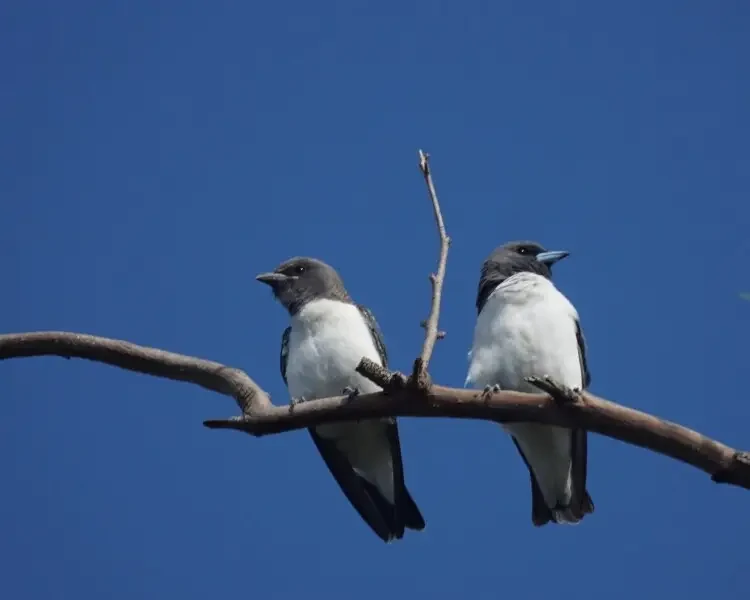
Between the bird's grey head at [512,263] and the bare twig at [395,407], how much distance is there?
2.93m

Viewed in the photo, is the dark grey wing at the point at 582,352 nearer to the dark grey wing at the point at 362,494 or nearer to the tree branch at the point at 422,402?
the dark grey wing at the point at 362,494

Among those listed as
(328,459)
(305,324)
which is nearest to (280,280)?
(305,324)

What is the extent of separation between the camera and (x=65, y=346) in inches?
250

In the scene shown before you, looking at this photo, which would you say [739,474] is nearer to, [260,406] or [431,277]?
[431,277]

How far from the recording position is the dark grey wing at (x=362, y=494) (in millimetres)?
7875

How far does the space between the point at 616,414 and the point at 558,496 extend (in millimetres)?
2874

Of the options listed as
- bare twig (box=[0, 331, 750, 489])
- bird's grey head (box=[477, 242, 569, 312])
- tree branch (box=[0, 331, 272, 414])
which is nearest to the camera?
bare twig (box=[0, 331, 750, 489])

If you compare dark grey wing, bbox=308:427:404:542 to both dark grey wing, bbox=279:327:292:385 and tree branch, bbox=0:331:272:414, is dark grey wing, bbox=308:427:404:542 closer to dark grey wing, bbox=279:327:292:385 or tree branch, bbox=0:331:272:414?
dark grey wing, bbox=279:327:292:385

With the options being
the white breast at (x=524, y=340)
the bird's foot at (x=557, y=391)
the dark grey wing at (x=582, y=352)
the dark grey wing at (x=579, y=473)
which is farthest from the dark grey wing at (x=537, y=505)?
the bird's foot at (x=557, y=391)

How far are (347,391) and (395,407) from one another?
7.69 ft

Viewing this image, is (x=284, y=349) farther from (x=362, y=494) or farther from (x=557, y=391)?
(x=557, y=391)

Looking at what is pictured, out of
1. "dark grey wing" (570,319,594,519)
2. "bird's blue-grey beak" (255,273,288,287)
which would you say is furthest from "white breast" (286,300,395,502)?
"dark grey wing" (570,319,594,519)

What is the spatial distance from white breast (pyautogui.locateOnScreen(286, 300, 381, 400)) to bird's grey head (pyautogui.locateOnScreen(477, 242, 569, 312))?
105 cm

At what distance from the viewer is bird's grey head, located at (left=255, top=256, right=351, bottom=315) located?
866 cm
